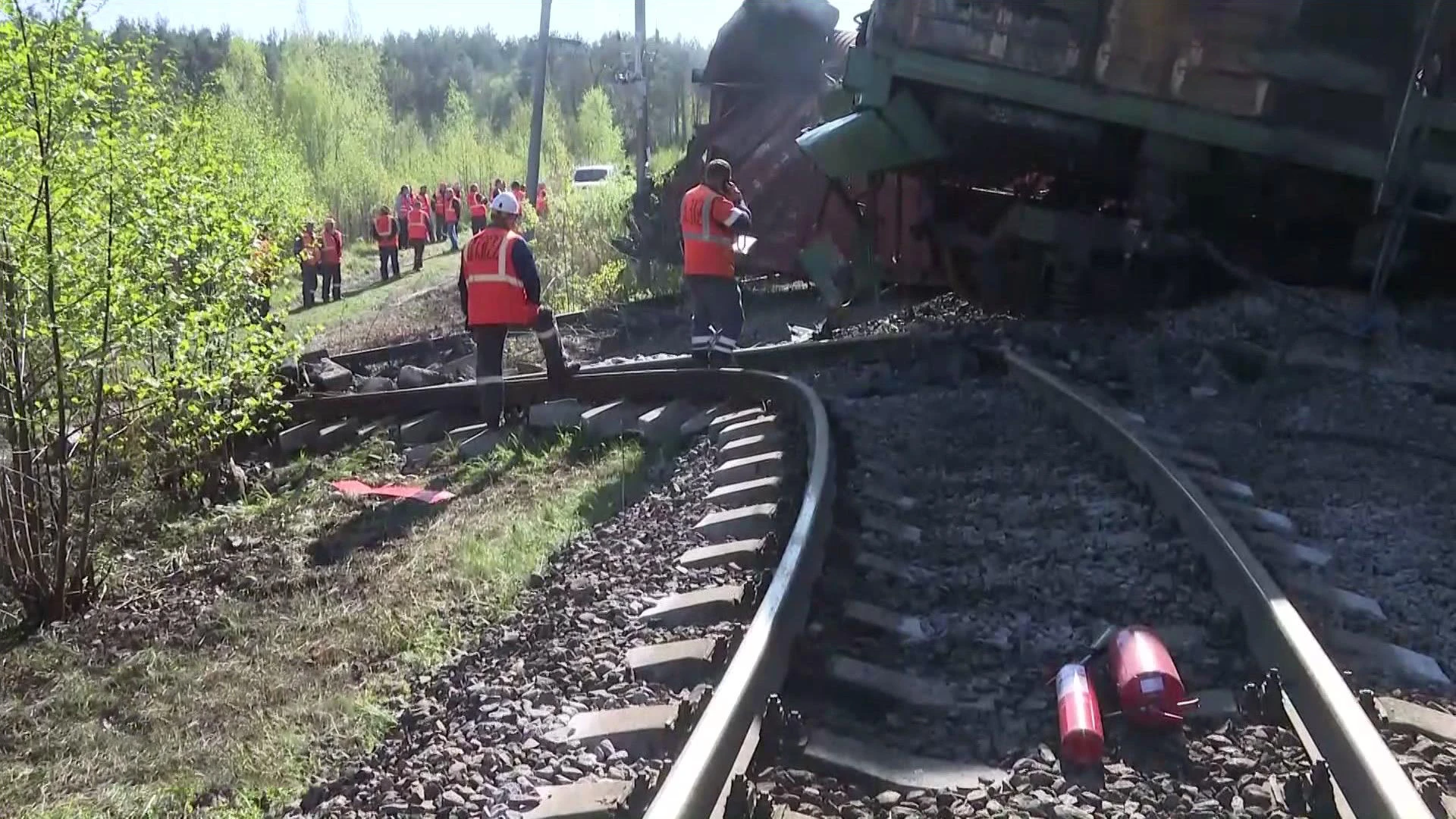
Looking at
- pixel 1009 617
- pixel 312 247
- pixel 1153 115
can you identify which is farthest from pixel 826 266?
pixel 312 247

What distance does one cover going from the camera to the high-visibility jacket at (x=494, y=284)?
7.63 m

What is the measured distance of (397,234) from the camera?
1099 inches

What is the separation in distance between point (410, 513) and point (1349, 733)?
4.83 meters

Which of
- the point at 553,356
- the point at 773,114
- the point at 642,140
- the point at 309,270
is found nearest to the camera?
the point at 553,356

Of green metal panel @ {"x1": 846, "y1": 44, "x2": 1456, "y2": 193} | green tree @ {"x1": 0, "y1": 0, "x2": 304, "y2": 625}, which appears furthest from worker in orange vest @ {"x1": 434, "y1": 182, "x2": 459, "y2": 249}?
green metal panel @ {"x1": 846, "y1": 44, "x2": 1456, "y2": 193}

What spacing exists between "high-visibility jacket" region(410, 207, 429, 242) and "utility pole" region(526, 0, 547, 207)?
6.85m

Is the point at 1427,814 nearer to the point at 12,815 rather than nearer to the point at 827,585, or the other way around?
the point at 827,585

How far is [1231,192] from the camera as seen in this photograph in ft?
25.0

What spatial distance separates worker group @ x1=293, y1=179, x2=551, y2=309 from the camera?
24344 mm

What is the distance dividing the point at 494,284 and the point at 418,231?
21949 mm

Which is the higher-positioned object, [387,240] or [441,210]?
[387,240]

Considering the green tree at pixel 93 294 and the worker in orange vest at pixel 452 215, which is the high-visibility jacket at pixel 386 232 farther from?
the green tree at pixel 93 294

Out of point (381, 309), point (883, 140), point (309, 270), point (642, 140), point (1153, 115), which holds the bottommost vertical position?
point (381, 309)

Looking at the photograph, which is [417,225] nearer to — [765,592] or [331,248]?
[331,248]
